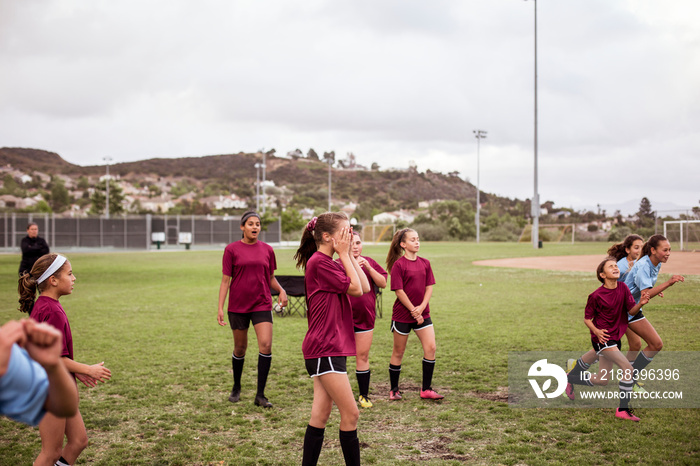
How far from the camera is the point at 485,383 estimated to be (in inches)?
260

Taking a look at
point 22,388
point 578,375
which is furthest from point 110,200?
point 22,388

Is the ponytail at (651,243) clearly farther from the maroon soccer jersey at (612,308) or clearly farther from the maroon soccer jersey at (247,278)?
the maroon soccer jersey at (247,278)

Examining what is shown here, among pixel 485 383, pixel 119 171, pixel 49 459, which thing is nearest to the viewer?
pixel 49 459

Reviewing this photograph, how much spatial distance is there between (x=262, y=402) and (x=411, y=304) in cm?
189

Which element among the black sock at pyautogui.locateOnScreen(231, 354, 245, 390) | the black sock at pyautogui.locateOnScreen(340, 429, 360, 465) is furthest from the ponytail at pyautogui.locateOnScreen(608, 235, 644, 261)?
the black sock at pyautogui.locateOnScreen(231, 354, 245, 390)

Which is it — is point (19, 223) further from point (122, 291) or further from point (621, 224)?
point (621, 224)

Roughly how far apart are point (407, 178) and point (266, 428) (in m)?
182

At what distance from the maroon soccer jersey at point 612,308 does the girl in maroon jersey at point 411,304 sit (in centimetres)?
161

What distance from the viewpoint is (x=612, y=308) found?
17.0 feet

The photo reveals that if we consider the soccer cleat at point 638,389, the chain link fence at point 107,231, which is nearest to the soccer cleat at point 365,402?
the soccer cleat at point 638,389

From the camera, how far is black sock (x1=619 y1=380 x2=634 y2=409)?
5200 mm

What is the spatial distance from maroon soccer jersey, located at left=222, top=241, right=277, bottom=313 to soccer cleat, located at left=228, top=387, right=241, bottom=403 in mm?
939

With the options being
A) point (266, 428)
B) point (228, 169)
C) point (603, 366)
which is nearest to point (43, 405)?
point (266, 428)

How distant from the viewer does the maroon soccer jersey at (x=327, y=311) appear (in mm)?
3539
